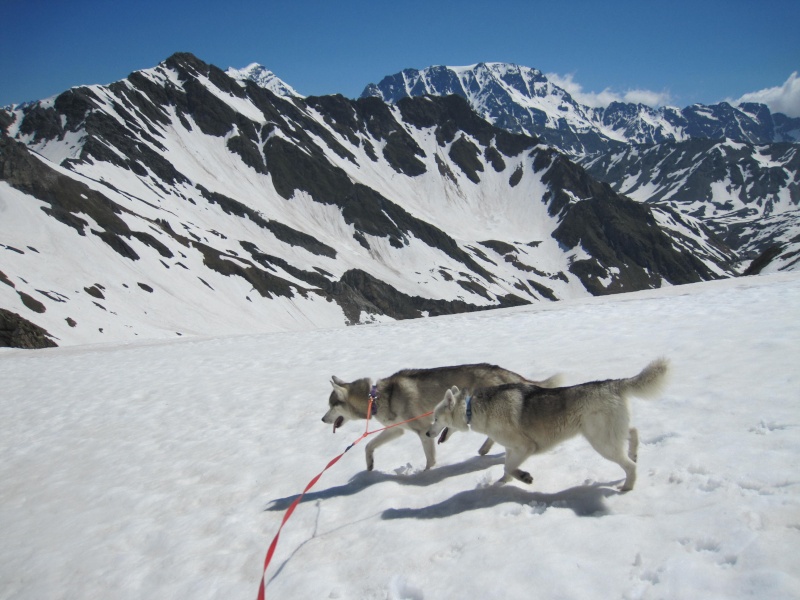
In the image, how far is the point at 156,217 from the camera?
359 ft

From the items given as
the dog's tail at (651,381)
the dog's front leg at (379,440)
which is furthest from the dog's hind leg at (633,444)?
the dog's front leg at (379,440)

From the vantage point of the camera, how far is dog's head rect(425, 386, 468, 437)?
8.27 metres

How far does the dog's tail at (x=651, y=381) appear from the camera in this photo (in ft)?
22.5

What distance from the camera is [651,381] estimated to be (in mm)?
6895

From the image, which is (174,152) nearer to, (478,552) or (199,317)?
(199,317)

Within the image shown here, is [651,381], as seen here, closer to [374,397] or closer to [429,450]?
[429,450]

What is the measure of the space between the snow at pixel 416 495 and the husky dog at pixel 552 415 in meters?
0.55

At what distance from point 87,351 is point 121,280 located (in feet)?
161

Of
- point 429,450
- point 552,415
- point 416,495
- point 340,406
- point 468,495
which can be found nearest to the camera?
point 552,415

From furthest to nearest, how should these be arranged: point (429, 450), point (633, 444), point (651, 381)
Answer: point (429, 450) → point (633, 444) → point (651, 381)

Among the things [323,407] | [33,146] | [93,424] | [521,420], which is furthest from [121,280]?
[33,146]

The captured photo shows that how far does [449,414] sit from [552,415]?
175 cm

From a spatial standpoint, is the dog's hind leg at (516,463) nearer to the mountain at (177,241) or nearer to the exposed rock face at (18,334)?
the exposed rock face at (18,334)

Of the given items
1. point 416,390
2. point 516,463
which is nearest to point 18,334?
point 416,390
